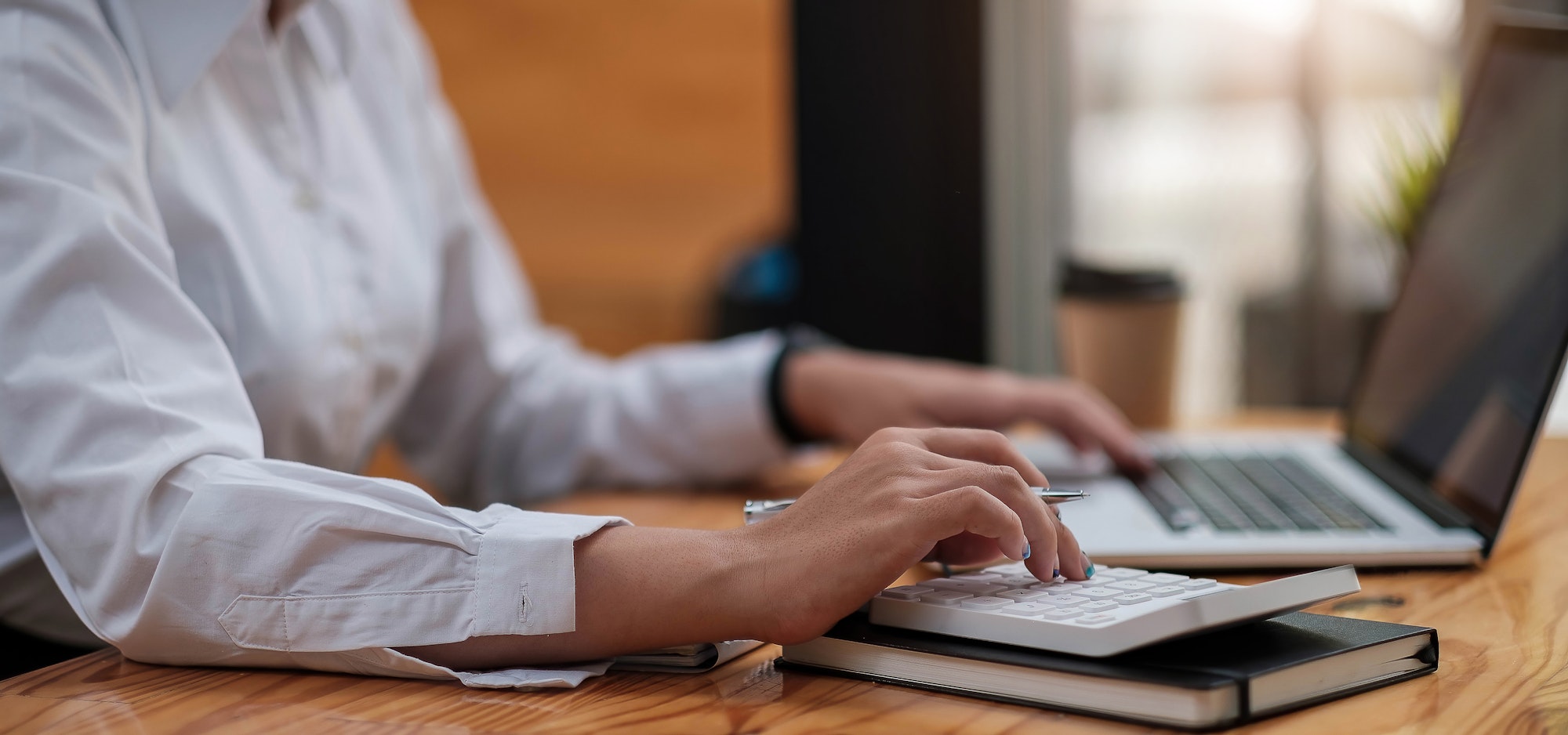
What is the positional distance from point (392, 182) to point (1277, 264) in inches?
102

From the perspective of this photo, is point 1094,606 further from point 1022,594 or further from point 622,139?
point 622,139

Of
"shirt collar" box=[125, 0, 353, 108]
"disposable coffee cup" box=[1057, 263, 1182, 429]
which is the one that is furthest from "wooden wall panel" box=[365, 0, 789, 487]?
"shirt collar" box=[125, 0, 353, 108]

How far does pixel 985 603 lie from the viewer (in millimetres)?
524

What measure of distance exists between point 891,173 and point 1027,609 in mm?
1037

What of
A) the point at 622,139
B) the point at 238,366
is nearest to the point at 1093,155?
the point at 622,139

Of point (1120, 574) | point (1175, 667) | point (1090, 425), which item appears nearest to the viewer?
point (1175, 667)

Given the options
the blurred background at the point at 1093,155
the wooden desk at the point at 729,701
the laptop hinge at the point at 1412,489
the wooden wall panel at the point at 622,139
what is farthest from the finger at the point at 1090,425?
the wooden wall panel at the point at 622,139

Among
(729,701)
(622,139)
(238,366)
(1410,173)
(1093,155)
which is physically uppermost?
Result: (622,139)

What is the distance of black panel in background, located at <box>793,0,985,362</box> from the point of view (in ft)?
4.78

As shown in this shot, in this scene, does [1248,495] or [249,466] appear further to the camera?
[1248,495]

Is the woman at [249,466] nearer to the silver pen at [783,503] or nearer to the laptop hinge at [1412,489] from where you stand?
the silver pen at [783,503]

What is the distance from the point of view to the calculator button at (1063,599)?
0.51 m

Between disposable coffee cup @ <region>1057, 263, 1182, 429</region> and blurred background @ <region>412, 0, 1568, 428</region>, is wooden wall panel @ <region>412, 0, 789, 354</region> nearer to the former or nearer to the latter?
blurred background @ <region>412, 0, 1568, 428</region>

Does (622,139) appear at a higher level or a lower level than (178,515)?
higher
